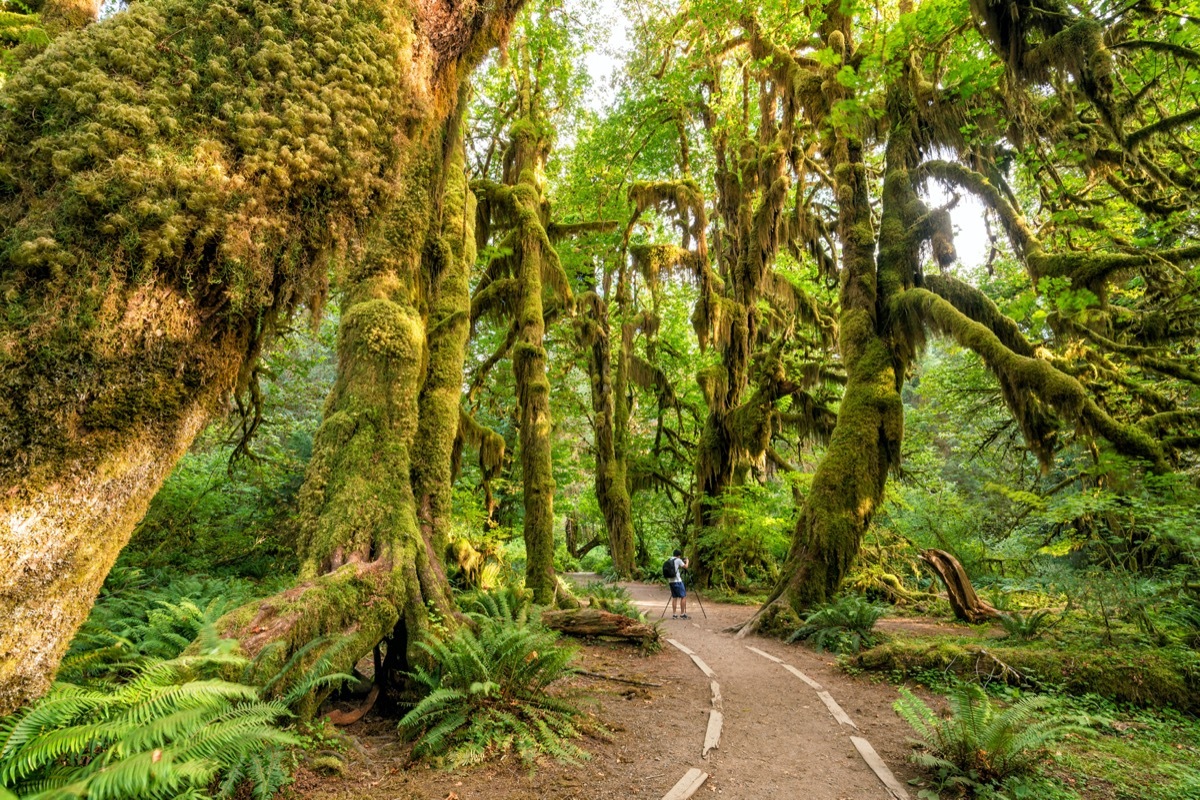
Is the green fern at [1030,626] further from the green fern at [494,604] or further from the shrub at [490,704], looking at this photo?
the green fern at [494,604]

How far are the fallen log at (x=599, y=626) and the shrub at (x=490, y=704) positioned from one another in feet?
12.6

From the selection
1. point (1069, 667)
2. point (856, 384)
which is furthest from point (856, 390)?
point (1069, 667)

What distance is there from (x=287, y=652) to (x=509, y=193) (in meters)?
9.66

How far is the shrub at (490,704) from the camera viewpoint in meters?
4.48

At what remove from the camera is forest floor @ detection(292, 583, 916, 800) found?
4.06m

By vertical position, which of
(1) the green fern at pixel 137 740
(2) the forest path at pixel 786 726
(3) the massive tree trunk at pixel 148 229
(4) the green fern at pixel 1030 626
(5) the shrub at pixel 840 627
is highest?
(3) the massive tree trunk at pixel 148 229

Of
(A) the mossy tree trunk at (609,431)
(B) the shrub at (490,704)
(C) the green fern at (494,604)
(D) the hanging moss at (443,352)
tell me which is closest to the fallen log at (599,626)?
(C) the green fern at (494,604)

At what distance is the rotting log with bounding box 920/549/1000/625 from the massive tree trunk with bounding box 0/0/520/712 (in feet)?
37.6

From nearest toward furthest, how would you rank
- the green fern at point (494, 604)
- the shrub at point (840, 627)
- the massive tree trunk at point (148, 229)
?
1. the massive tree trunk at point (148, 229)
2. the green fern at point (494, 604)
3. the shrub at point (840, 627)

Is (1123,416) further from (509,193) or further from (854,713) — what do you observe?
(509,193)

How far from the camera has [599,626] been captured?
946 cm

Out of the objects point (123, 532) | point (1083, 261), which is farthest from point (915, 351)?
point (123, 532)

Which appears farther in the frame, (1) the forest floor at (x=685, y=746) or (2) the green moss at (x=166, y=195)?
(1) the forest floor at (x=685, y=746)

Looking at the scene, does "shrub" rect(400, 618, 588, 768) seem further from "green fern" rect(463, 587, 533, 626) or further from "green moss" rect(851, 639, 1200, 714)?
"green moss" rect(851, 639, 1200, 714)
